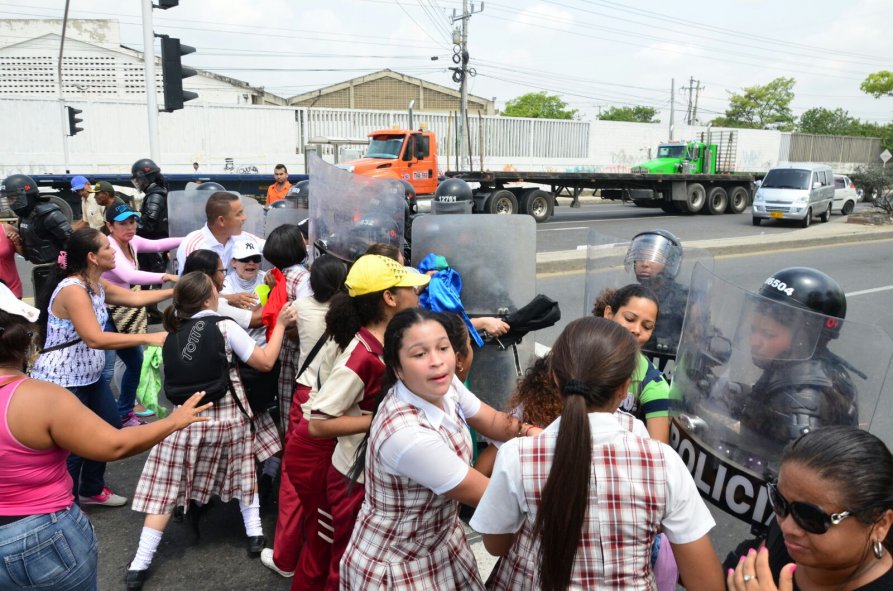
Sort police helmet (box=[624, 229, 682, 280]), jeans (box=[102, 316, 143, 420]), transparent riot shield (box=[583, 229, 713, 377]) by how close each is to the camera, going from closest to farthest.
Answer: transparent riot shield (box=[583, 229, 713, 377]) < police helmet (box=[624, 229, 682, 280]) < jeans (box=[102, 316, 143, 420])

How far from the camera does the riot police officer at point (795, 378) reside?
2035mm

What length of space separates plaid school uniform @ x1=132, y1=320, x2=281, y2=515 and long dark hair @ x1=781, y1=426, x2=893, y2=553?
8.37ft

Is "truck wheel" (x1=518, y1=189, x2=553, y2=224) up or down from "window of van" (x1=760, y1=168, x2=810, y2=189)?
down

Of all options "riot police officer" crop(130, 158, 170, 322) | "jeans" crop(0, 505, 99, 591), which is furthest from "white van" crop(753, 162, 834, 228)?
"jeans" crop(0, 505, 99, 591)

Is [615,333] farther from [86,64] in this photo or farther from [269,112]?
[86,64]

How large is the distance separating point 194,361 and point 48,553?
1139 millimetres

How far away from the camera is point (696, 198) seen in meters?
23.9

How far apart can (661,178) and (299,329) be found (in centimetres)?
2138

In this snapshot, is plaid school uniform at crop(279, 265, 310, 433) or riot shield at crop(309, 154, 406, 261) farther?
riot shield at crop(309, 154, 406, 261)

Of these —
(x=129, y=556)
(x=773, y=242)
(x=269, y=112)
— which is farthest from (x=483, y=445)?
(x=269, y=112)

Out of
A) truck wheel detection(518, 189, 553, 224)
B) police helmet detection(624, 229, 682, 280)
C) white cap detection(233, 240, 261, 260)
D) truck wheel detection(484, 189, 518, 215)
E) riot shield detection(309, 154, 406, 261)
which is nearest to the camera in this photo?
police helmet detection(624, 229, 682, 280)

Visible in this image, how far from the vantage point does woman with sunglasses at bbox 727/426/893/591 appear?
54.4 inches

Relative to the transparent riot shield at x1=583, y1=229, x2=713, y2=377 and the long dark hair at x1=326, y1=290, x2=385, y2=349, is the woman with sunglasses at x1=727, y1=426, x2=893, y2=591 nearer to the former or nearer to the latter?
the long dark hair at x1=326, y1=290, x2=385, y2=349

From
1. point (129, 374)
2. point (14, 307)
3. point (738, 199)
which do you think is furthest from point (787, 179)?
point (14, 307)
